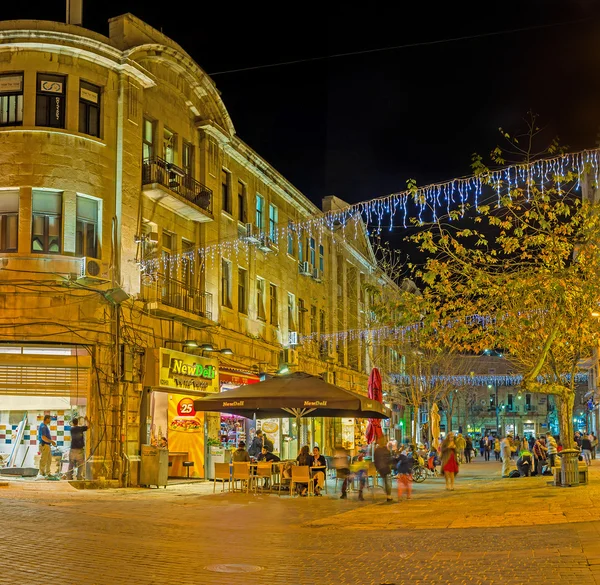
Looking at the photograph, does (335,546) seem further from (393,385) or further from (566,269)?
(393,385)

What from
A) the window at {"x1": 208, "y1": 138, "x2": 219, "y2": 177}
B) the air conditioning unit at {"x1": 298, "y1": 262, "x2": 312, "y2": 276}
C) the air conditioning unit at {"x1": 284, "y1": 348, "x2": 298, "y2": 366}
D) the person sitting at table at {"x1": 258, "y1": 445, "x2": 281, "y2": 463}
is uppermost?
the window at {"x1": 208, "y1": 138, "x2": 219, "y2": 177}

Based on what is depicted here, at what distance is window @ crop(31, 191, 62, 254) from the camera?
22.9 metres

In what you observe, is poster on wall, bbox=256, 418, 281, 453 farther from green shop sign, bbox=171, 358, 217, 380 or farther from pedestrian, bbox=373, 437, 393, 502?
pedestrian, bbox=373, 437, 393, 502

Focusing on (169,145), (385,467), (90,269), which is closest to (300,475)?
(385,467)

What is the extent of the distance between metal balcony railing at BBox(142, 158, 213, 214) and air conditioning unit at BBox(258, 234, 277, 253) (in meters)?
4.86

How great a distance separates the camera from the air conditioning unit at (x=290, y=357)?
36125 millimetres

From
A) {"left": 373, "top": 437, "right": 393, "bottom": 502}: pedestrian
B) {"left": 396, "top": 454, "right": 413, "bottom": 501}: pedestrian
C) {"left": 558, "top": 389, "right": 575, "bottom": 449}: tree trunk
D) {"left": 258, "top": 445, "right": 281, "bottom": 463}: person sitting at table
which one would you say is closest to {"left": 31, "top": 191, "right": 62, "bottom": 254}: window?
{"left": 258, "top": 445, "right": 281, "bottom": 463}: person sitting at table

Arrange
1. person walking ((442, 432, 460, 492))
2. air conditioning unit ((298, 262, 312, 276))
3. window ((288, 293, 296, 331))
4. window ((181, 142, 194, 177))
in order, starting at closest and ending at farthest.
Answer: person walking ((442, 432, 460, 492)) < window ((181, 142, 194, 177)) < window ((288, 293, 296, 331)) < air conditioning unit ((298, 262, 312, 276))

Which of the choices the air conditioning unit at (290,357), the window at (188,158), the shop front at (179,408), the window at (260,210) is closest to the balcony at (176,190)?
the window at (188,158)

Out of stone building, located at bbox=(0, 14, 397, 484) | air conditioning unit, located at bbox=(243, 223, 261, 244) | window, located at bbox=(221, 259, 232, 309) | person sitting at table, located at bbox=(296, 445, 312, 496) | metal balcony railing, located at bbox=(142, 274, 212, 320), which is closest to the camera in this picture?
person sitting at table, located at bbox=(296, 445, 312, 496)

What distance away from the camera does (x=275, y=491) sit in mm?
22328

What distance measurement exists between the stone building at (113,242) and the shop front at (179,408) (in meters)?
0.07

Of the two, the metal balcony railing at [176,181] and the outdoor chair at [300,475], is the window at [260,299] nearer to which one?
the metal balcony railing at [176,181]

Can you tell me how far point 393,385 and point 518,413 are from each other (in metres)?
55.6
